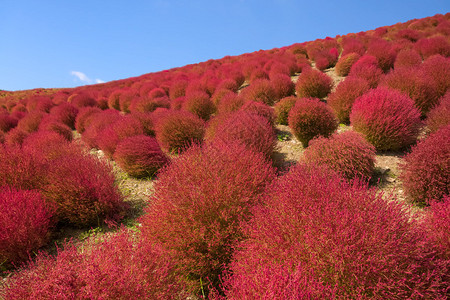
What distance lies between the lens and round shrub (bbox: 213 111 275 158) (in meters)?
4.13

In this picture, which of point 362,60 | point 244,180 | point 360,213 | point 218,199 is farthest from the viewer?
point 362,60

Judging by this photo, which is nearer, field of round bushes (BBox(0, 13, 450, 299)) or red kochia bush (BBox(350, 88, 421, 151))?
field of round bushes (BBox(0, 13, 450, 299))

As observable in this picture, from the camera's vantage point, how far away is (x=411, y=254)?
1578mm

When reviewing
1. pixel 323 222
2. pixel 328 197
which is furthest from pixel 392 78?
pixel 323 222

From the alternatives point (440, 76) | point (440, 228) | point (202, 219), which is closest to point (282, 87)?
point (440, 76)

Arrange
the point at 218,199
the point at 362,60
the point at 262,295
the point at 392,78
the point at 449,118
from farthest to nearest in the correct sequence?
1. the point at 362,60
2. the point at 392,78
3. the point at 449,118
4. the point at 218,199
5. the point at 262,295

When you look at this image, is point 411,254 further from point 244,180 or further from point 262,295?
point 244,180

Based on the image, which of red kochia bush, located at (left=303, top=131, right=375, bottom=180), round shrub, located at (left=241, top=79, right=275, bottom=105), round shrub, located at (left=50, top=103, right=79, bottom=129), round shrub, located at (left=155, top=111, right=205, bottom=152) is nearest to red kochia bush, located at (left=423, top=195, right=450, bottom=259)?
red kochia bush, located at (left=303, top=131, right=375, bottom=180)

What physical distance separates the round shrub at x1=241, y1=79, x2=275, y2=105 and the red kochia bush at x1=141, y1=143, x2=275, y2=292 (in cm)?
495

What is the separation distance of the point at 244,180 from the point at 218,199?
40 centimetres

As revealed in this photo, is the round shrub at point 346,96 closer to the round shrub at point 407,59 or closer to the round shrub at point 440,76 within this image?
the round shrub at point 440,76

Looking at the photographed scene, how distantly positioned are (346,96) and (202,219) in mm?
4915

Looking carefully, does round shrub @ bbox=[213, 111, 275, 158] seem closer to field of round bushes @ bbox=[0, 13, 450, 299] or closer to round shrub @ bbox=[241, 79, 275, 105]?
field of round bushes @ bbox=[0, 13, 450, 299]

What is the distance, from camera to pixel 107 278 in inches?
59.6
